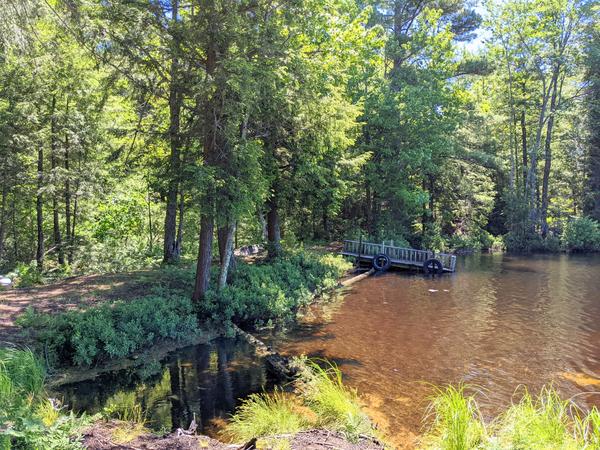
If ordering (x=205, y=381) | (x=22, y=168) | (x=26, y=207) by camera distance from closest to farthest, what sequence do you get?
(x=205, y=381) < (x=22, y=168) < (x=26, y=207)

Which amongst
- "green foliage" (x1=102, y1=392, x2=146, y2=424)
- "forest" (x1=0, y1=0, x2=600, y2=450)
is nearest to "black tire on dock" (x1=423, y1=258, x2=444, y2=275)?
"forest" (x1=0, y1=0, x2=600, y2=450)

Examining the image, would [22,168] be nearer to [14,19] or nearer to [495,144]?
[14,19]

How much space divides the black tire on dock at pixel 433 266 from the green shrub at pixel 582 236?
12.8 metres

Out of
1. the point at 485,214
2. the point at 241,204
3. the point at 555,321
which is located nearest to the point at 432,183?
the point at 485,214

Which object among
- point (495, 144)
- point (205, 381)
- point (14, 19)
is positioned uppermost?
point (495, 144)

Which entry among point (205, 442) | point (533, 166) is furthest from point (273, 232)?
point (533, 166)

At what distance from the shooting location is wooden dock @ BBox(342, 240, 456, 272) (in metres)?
20.5

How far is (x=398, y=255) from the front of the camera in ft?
69.4

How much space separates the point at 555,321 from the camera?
12375 millimetres

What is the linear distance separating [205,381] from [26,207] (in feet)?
41.4

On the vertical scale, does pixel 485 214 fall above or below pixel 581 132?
below

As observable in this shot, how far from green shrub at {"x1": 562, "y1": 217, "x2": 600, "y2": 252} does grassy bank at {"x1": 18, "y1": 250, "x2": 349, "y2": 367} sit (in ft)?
64.8

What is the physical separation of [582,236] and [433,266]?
44.1 feet

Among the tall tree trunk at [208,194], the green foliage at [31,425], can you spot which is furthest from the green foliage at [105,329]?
the green foliage at [31,425]
